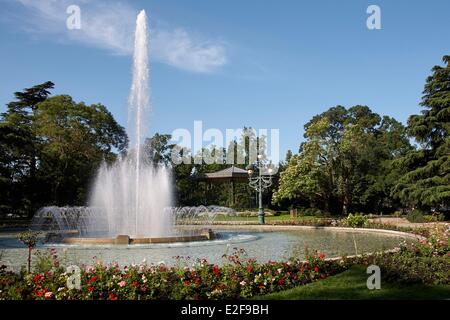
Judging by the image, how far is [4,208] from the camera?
34375 mm

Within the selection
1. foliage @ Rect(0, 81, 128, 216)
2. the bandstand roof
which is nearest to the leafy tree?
foliage @ Rect(0, 81, 128, 216)

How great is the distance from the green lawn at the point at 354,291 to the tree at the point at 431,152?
19960 mm

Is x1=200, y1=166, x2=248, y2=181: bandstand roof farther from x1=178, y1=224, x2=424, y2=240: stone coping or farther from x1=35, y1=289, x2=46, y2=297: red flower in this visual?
x1=35, y1=289, x2=46, y2=297: red flower

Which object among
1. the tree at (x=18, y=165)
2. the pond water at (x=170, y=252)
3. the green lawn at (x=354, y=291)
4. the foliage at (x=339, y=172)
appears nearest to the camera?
the green lawn at (x=354, y=291)

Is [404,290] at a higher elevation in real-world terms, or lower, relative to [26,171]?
lower

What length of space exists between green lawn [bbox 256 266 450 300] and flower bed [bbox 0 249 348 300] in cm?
33

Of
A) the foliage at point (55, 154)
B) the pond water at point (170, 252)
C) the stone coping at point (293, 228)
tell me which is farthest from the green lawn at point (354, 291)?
the foliage at point (55, 154)

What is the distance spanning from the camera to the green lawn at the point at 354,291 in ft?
24.4

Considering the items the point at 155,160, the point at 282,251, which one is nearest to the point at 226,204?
the point at 155,160

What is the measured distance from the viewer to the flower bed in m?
7.13

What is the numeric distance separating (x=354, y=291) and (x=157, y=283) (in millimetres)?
3396

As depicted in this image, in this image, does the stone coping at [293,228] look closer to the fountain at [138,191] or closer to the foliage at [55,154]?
the fountain at [138,191]
